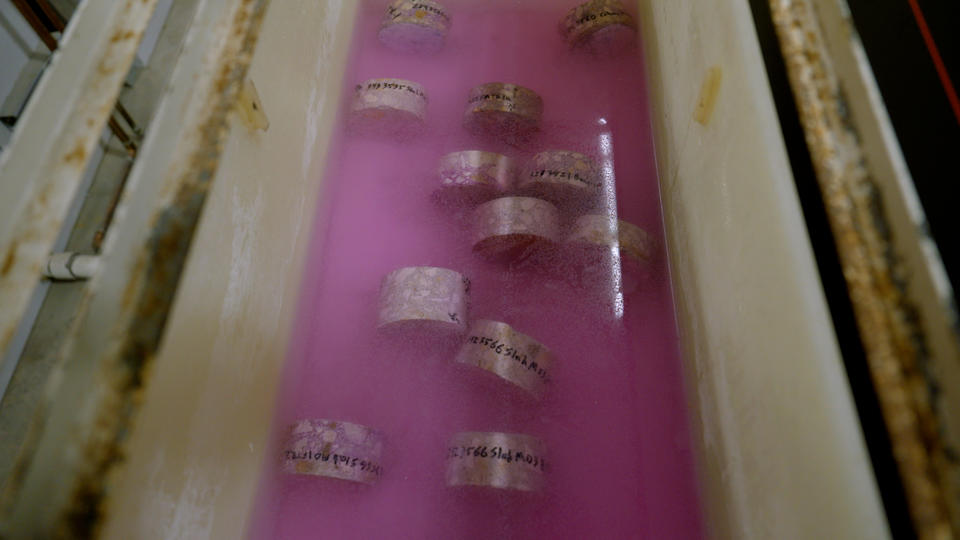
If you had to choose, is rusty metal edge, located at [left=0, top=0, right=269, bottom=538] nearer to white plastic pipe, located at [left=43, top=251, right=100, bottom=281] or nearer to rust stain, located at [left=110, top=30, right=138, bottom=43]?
rust stain, located at [left=110, top=30, right=138, bottom=43]

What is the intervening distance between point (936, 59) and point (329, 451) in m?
0.86

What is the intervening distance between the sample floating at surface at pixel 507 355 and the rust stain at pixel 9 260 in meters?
0.59

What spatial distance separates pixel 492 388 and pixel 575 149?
21.0 inches

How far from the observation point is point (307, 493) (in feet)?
3.01

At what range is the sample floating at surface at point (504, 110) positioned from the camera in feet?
3.89

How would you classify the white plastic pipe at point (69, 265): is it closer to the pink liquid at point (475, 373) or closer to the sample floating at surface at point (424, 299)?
the pink liquid at point (475, 373)

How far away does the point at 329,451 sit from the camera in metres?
0.87

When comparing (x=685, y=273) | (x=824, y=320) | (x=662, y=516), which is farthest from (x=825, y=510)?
(x=685, y=273)

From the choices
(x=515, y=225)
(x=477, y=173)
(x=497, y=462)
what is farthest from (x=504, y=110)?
(x=497, y=462)

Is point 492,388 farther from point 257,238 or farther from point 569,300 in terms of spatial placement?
point 257,238

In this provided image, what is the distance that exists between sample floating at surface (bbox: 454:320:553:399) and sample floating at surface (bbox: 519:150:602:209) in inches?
11.6

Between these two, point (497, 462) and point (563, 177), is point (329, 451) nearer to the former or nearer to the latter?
point (497, 462)

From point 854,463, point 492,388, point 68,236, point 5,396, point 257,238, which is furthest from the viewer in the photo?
point 68,236

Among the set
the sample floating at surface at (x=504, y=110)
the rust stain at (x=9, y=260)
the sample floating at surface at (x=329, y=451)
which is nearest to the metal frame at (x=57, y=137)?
the rust stain at (x=9, y=260)
